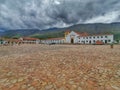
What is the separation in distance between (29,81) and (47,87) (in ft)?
2.27

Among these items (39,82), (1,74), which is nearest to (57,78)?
(39,82)

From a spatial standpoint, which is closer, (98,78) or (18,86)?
(18,86)

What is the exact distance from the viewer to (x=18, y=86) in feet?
9.77

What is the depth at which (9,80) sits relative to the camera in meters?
3.37

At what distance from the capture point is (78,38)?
58000 mm

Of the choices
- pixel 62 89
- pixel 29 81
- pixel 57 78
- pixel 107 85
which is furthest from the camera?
pixel 57 78

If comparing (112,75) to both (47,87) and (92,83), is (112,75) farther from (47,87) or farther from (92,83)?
(47,87)

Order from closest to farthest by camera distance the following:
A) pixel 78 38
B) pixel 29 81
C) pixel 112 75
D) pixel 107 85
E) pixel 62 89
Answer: pixel 62 89 < pixel 107 85 < pixel 29 81 < pixel 112 75 < pixel 78 38

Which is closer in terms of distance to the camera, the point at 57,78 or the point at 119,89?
the point at 119,89

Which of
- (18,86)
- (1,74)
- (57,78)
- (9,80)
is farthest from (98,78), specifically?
(1,74)

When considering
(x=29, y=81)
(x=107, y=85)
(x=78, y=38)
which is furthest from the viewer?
(x=78, y=38)

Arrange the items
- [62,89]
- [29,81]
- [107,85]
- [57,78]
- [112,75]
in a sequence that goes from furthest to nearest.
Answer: [112,75] < [57,78] < [29,81] < [107,85] < [62,89]

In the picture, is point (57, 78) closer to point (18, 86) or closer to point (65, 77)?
point (65, 77)

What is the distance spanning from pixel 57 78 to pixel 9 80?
152 cm
